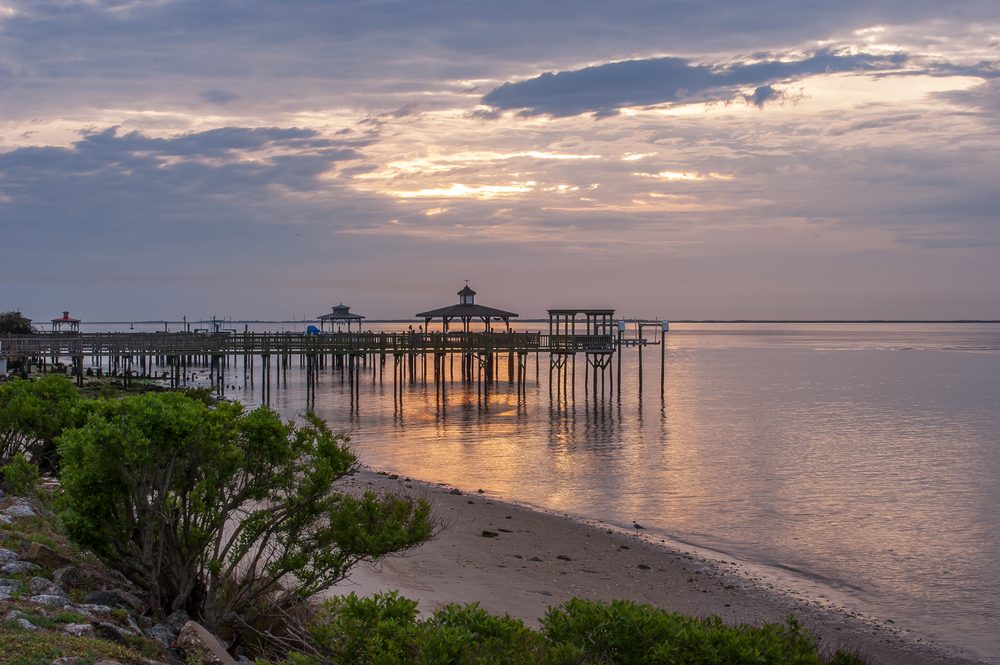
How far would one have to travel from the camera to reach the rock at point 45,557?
31.5 ft

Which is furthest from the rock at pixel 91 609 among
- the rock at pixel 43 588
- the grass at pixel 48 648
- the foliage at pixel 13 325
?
the foliage at pixel 13 325

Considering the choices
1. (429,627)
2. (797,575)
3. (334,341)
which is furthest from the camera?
(334,341)

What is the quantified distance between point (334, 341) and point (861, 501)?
3022 centimetres

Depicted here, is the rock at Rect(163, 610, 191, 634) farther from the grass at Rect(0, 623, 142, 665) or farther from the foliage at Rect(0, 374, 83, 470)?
the foliage at Rect(0, 374, 83, 470)

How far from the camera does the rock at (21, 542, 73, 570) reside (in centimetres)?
961

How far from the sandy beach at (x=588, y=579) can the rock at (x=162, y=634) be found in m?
3.31

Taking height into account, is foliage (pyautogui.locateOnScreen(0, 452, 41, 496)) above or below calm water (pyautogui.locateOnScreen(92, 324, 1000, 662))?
above

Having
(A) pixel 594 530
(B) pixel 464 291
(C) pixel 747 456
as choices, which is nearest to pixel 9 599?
(A) pixel 594 530

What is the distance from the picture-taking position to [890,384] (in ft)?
208

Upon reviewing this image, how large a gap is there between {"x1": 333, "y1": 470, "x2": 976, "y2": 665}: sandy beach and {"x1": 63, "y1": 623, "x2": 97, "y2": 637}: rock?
4.11 meters

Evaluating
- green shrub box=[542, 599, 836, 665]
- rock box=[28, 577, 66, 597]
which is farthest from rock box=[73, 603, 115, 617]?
green shrub box=[542, 599, 836, 665]

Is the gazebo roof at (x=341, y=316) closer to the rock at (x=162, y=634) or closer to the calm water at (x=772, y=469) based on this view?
the calm water at (x=772, y=469)

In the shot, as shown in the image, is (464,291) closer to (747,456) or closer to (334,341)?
(334,341)

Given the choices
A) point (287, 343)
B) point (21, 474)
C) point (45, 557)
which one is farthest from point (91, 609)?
point (287, 343)
